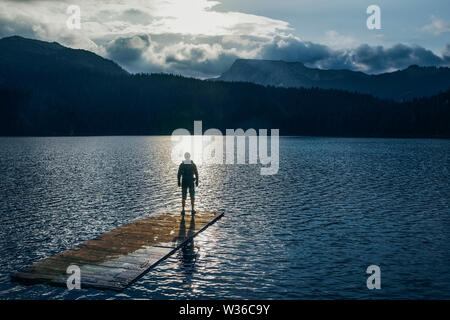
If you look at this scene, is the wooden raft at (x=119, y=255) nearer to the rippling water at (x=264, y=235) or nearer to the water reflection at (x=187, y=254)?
the water reflection at (x=187, y=254)

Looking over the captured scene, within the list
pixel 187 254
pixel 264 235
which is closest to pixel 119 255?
pixel 187 254

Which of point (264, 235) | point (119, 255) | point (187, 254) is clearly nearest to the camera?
point (119, 255)

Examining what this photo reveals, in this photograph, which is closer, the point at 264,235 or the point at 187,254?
the point at 187,254

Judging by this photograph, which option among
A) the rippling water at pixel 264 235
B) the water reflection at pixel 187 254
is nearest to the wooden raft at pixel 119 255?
the water reflection at pixel 187 254

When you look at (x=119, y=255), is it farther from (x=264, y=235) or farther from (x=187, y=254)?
(x=264, y=235)

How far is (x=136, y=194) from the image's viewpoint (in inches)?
1281

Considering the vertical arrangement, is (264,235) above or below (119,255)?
below

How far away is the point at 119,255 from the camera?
588 inches

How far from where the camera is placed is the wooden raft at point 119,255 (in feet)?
41.4

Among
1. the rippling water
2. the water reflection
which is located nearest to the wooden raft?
the water reflection

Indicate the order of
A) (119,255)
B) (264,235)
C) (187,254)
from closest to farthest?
(119,255) < (187,254) < (264,235)

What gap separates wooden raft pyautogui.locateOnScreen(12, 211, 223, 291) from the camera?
12.6m

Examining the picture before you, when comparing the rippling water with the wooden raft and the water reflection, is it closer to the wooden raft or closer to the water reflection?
the water reflection

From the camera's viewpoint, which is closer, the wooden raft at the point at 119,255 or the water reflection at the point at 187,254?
the wooden raft at the point at 119,255
